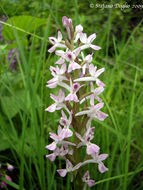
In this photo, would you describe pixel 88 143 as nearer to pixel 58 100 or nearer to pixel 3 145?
pixel 58 100

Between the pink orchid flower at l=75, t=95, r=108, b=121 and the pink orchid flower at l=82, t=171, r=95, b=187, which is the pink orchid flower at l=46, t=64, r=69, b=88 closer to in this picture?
the pink orchid flower at l=75, t=95, r=108, b=121

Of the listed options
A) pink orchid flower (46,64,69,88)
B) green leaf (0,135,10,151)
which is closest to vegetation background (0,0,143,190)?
green leaf (0,135,10,151)

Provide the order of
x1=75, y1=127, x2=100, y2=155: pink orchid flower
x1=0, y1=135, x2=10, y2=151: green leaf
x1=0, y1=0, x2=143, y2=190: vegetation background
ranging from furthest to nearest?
x1=0, y1=135, x2=10, y2=151: green leaf → x1=0, y1=0, x2=143, y2=190: vegetation background → x1=75, y1=127, x2=100, y2=155: pink orchid flower

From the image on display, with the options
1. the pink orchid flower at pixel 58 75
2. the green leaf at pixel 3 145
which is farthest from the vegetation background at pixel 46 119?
the pink orchid flower at pixel 58 75

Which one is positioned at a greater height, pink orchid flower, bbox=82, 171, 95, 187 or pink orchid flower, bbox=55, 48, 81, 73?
pink orchid flower, bbox=55, 48, 81, 73

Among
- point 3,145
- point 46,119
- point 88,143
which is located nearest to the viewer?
point 88,143

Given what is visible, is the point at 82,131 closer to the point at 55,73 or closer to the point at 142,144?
the point at 55,73

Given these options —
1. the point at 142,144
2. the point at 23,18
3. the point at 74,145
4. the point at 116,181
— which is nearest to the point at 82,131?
the point at 74,145

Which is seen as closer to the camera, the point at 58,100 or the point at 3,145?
the point at 58,100

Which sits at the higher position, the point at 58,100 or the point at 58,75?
the point at 58,75

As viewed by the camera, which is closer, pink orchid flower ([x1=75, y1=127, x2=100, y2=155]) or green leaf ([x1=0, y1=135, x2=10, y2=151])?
pink orchid flower ([x1=75, y1=127, x2=100, y2=155])

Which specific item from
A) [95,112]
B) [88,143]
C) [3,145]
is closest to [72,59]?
[95,112]
